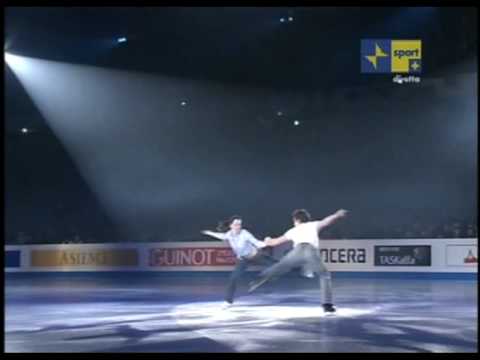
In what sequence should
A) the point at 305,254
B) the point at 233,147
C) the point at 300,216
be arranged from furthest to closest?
the point at 233,147
the point at 300,216
the point at 305,254

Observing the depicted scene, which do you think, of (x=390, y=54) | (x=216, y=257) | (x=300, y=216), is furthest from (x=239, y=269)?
(x=390, y=54)

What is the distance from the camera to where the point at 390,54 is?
22.5 metres

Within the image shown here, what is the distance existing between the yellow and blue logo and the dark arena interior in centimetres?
11

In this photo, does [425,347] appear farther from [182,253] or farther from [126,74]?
[126,74]

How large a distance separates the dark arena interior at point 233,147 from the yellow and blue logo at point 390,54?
109 millimetres

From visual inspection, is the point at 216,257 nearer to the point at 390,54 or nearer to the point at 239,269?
the point at 390,54

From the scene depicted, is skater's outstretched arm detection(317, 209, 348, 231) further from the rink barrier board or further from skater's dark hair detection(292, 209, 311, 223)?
the rink barrier board

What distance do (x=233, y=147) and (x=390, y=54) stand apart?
11.1 m

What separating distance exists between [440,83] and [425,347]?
68.4 ft

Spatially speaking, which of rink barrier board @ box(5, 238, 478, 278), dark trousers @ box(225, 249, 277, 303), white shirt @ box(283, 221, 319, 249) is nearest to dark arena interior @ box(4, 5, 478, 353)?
rink barrier board @ box(5, 238, 478, 278)

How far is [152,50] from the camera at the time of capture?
2811 cm

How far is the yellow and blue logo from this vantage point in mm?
22641

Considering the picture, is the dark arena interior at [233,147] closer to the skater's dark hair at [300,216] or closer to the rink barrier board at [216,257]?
the rink barrier board at [216,257]

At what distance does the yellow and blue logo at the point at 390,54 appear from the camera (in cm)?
2264
